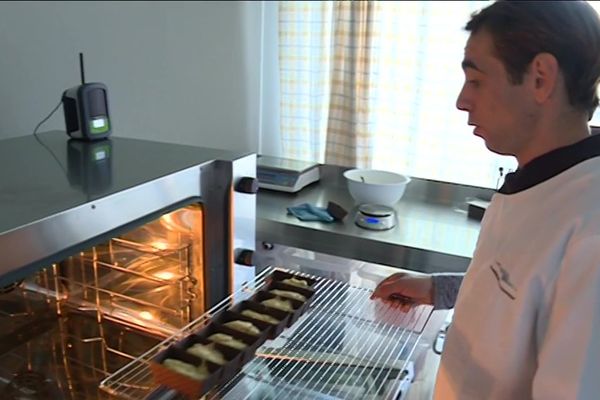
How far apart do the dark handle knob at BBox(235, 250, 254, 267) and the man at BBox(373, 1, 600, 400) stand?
0.42 meters

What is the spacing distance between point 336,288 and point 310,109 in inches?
53.1

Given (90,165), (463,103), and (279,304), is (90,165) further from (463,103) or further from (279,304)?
(463,103)

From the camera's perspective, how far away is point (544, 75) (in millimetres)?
656

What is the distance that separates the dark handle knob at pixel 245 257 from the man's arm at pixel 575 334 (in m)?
0.56

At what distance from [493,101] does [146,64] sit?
1.23 metres

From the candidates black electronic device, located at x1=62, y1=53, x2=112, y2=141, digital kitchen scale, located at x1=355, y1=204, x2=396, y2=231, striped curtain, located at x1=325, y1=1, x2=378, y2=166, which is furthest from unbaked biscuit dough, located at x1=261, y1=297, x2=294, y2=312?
striped curtain, located at x1=325, y1=1, x2=378, y2=166

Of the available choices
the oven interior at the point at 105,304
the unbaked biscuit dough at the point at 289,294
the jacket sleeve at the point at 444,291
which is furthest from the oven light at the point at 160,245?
the jacket sleeve at the point at 444,291

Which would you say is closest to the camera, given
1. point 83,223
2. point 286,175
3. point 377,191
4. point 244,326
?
point 83,223

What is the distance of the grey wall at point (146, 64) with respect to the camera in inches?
50.4

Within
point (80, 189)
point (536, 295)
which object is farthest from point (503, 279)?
point (80, 189)

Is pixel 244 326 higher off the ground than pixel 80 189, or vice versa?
pixel 80 189

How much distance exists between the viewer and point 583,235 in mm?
604

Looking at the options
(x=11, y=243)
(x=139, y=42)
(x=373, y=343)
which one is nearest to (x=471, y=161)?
(x=139, y=42)

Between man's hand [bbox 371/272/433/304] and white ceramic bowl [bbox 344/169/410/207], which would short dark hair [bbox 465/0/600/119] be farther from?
white ceramic bowl [bbox 344/169/410/207]
